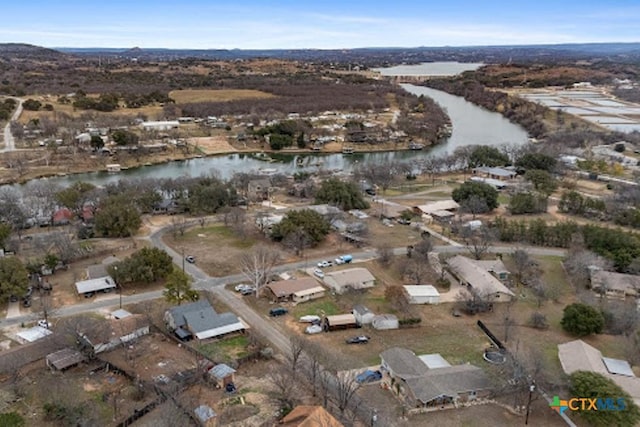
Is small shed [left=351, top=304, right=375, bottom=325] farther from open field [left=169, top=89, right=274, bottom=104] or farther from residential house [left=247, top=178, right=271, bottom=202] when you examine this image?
open field [left=169, top=89, right=274, bottom=104]

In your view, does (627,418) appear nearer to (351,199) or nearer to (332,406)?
(332,406)

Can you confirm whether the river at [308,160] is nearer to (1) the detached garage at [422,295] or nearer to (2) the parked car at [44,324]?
(2) the parked car at [44,324]

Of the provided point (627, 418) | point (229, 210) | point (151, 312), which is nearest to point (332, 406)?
point (627, 418)

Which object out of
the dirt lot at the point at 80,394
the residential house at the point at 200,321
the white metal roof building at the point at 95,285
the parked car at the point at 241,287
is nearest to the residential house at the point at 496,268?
the parked car at the point at 241,287

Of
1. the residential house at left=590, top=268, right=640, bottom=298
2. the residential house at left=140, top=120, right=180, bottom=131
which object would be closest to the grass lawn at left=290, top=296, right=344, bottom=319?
the residential house at left=590, top=268, right=640, bottom=298

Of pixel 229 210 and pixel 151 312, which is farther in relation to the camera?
pixel 229 210

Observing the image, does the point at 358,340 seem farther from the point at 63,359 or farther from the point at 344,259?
the point at 63,359
